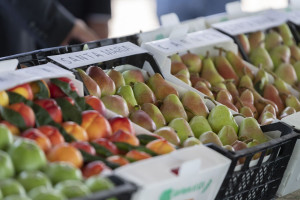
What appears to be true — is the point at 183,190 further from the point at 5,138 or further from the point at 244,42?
the point at 244,42

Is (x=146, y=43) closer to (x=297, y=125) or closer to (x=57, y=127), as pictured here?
(x=297, y=125)

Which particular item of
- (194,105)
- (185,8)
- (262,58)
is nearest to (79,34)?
(262,58)

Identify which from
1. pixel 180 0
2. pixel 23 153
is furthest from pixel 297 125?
pixel 180 0

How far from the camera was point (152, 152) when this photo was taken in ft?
5.60

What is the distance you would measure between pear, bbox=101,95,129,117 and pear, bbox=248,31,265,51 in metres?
1.30

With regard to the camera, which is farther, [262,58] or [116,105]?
[262,58]

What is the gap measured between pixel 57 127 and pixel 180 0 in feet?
18.4

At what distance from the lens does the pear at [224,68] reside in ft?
9.53

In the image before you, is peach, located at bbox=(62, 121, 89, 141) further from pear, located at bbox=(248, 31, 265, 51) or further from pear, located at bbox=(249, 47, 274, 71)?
pear, located at bbox=(248, 31, 265, 51)

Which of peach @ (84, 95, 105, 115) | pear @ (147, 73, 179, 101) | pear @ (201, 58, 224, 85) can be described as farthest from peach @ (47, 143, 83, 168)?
pear @ (201, 58, 224, 85)

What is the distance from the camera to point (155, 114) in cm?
225

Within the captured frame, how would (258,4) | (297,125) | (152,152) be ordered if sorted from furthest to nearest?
(258,4), (297,125), (152,152)

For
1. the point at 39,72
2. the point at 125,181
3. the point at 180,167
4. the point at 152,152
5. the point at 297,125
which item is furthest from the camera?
the point at 297,125

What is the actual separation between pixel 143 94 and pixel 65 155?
877 mm
